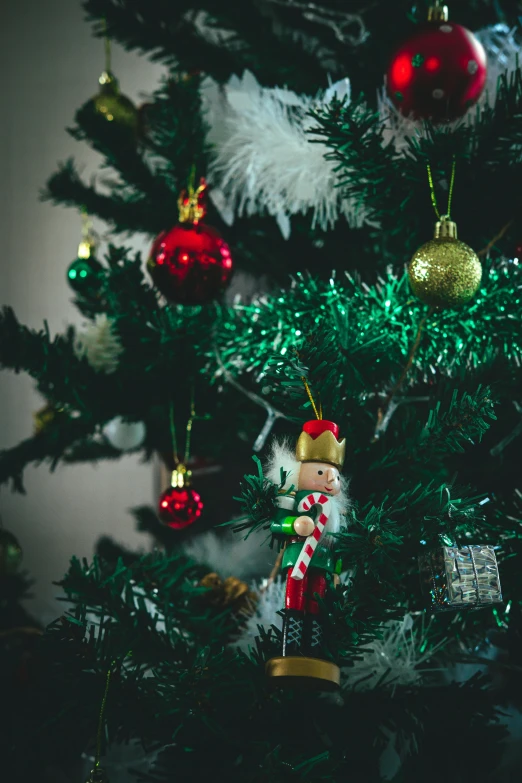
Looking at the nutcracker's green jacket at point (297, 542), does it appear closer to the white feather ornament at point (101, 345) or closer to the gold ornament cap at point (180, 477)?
the gold ornament cap at point (180, 477)

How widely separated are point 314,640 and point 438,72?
1.58ft

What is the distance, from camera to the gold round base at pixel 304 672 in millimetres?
412

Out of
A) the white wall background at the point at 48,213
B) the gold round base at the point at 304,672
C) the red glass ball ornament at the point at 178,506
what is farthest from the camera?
the white wall background at the point at 48,213

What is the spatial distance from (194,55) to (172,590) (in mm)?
578

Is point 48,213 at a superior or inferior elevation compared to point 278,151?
superior

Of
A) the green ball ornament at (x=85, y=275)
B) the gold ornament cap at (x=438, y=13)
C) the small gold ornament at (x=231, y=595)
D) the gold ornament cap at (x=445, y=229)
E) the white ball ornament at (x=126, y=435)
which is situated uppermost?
the gold ornament cap at (x=438, y=13)

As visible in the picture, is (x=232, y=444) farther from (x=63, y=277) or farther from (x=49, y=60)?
(x=49, y=60)

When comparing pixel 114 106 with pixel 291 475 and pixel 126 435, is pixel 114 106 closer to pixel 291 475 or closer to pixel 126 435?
pixel 126 435

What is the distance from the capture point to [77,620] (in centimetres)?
47

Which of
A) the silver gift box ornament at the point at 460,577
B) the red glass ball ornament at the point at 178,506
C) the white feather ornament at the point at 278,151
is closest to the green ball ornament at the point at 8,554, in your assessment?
the red glass ball ornament at the point at 178,506

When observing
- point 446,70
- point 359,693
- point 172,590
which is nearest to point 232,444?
point 172,590

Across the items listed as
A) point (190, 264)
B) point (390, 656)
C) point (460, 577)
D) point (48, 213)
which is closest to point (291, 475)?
point (460, 577)

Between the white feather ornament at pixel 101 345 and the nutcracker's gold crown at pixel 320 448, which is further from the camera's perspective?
the white feather ornament at pixel 101 345

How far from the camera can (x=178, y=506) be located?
801mm
